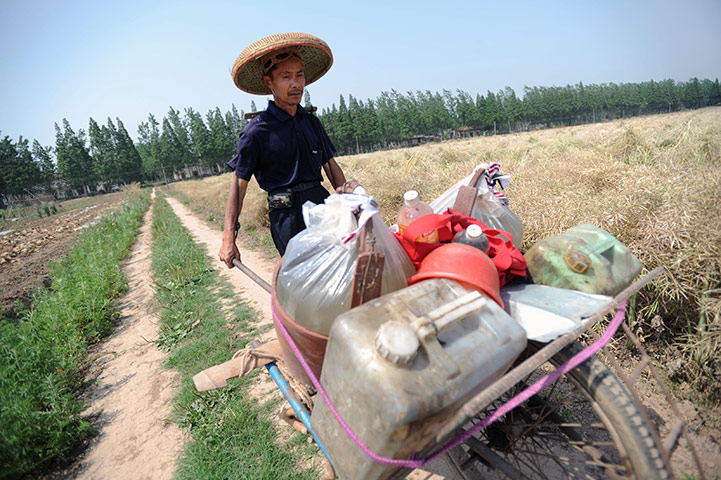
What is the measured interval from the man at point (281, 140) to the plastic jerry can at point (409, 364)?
4.38ft

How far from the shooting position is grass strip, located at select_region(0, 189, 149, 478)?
2.46 metres

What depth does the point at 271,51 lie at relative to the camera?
2010mm

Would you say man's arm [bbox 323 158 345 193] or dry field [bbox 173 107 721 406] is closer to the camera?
dry field [bbox 173 107 721 406]

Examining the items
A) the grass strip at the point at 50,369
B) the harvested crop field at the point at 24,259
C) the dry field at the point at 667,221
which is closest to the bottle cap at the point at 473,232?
the dry field at the point at 667,221

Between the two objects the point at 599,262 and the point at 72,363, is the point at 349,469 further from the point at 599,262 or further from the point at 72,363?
the point at 72,363

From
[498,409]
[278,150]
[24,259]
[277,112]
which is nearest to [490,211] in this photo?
[498,409]

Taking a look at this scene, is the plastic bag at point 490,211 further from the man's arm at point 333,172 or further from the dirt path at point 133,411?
the dirt path at point 133,411

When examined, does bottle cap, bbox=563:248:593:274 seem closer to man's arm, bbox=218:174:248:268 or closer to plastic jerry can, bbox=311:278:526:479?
plastic jerry can, bbox=311:278:526:479

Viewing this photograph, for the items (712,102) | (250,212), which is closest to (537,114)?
(712,102)

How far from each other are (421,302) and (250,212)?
8.54 meters

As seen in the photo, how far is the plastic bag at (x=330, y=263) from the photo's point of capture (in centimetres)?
109

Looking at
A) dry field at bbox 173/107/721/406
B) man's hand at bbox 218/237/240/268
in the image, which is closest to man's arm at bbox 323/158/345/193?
man's hand at bbox 218/237/240/268

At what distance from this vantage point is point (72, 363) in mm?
3670

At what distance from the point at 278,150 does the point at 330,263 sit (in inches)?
53.0
